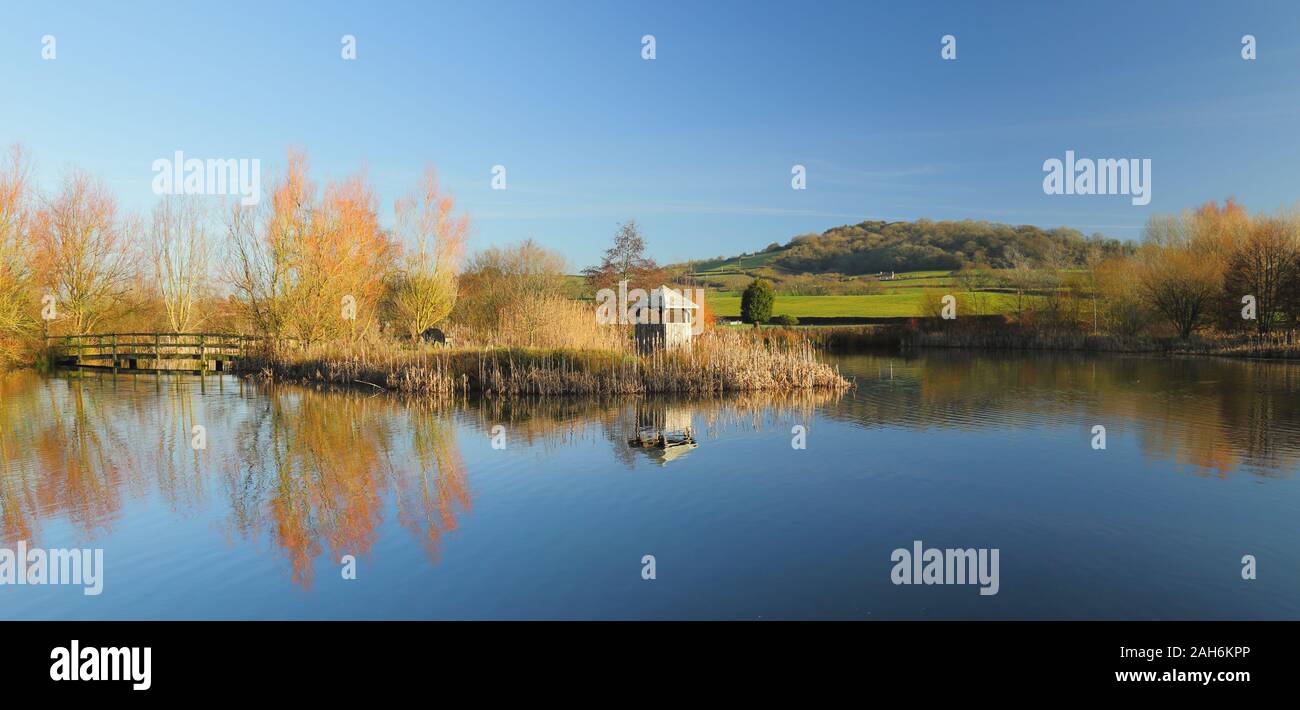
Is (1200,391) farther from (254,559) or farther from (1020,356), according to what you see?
(254,559)

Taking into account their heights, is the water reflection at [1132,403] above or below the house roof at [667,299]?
below

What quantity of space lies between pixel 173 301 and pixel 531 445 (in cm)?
2559

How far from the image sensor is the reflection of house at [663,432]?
430 inches

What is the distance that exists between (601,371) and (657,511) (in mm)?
10685

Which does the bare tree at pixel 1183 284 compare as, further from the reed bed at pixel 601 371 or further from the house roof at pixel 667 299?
the house roof at pixel 667 299

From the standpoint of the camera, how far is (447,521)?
24.4 ft

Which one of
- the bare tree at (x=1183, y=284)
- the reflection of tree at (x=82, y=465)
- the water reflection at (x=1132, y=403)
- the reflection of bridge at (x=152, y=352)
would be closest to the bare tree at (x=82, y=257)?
the reflection of bridge at (x=152, y=352)

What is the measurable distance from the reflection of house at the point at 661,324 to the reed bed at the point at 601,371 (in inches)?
35.0

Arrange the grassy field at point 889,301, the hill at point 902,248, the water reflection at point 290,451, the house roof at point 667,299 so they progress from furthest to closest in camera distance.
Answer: the hill at point 902,248 → the grassy field at point 889,301 → the house roof at point 667,299 → the water reflection at point 290,451

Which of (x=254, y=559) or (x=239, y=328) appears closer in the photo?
(x=254, y=559)

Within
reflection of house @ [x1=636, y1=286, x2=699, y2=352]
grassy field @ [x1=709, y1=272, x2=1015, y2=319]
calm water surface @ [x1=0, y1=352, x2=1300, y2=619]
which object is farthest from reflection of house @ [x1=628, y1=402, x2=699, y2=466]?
grassy field @ [x1=709, y1=272, x2=1015, y2=319]

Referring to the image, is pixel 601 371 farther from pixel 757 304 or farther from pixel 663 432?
pixel 757 304
